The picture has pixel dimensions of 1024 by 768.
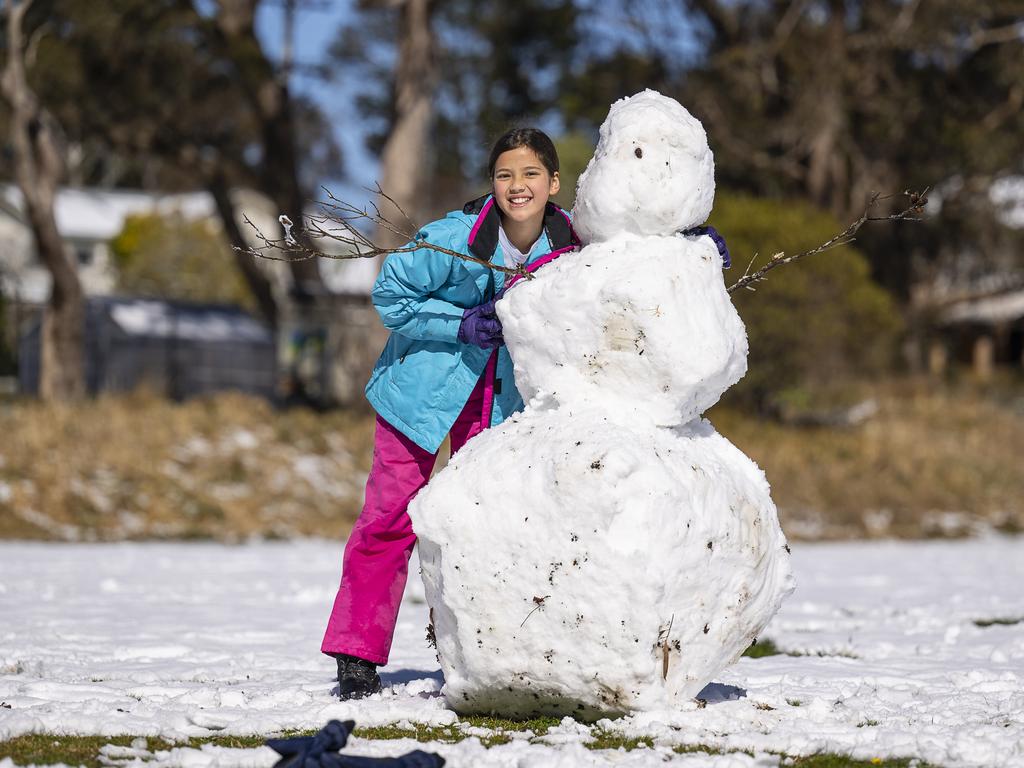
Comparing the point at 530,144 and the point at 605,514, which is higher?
the point at 530,144

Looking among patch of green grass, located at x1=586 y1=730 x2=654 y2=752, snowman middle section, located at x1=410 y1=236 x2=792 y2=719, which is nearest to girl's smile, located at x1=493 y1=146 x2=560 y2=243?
snowman middle section, located at x1=410 y1=236 x2=792 y2=719

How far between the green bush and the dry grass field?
2.39 feet

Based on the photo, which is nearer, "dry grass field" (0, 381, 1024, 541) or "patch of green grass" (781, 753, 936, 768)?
"patch of green grass" (781, 753, 936, 768)

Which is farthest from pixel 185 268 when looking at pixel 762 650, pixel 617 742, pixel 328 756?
pixel 328 756

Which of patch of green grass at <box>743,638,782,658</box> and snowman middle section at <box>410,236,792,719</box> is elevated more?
snowman middle section at <box>410,236,792,719</box>

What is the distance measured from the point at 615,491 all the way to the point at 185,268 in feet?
119

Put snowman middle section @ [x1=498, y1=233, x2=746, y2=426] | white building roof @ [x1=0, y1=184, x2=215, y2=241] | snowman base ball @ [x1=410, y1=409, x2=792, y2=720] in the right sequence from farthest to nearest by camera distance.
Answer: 1. white building roof @ [x1=0, y1=184, x2=215, y2=241]
2. snowman middle section @ [x1=498, y1=233, x2=746, y2=426]
3. snowman base ball @ [x1=410, y1=409, x2=792, y2=720]

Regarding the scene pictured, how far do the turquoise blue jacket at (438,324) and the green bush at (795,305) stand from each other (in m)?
13.8

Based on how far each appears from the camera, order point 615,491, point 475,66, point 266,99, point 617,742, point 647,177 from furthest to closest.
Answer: point 475,66 < point 266,99 < point 647,177 < point 615,491 < point 617,742

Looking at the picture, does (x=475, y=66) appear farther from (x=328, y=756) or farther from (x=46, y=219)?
(x=328, y=756)

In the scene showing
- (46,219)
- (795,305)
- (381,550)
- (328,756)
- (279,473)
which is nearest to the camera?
(328,756)

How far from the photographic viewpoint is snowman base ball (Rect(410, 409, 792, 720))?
154 inches

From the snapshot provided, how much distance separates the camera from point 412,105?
62.9ft

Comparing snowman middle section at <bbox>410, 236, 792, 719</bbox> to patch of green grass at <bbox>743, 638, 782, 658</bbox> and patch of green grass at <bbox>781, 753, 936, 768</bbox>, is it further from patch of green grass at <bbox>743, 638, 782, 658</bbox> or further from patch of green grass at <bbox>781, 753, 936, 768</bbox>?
patch of green grass at <bbox>743, 638, 782, 658</bbox>
